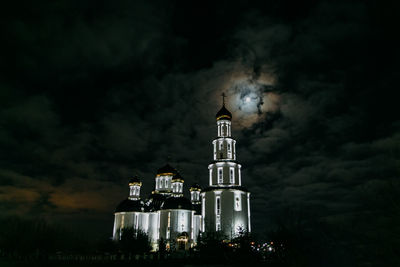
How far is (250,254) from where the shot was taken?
2380 cm

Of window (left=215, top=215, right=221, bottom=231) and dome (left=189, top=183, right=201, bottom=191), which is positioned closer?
window (left=215, top=215, right=221, bottom=231)

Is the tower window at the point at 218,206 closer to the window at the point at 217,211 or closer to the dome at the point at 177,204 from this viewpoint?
the window at the point at 217,211

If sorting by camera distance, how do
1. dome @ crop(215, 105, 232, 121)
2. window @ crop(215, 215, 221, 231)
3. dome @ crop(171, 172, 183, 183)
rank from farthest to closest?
dome @ crop(171, 172, 183, 183), dome @ crop(215, 105, 232, 121), window @ crop(215, 215, 221, 231)

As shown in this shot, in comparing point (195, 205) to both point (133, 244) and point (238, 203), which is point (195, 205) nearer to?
point (238, 203)

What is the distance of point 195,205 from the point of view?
202 feet

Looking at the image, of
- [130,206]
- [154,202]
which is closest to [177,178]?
[154,202]

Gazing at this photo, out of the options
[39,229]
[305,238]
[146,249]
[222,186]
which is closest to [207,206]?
[222,186]

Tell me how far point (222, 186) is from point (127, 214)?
2488 centimetres

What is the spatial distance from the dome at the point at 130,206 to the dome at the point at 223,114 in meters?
25.6

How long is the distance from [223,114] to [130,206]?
90.6ft

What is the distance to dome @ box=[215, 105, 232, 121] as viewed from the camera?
150ft

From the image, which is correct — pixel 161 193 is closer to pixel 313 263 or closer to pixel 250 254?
pixel 250 254

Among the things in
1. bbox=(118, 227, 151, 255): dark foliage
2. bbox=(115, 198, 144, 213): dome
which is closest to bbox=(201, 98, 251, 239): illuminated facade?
bbox=(118, 227, 151, 255): dark foliage

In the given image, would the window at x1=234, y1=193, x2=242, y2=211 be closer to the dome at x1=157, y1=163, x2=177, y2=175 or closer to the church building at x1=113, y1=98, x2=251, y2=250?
the church building at x1=113, y1=98, x2=251, y2=250
